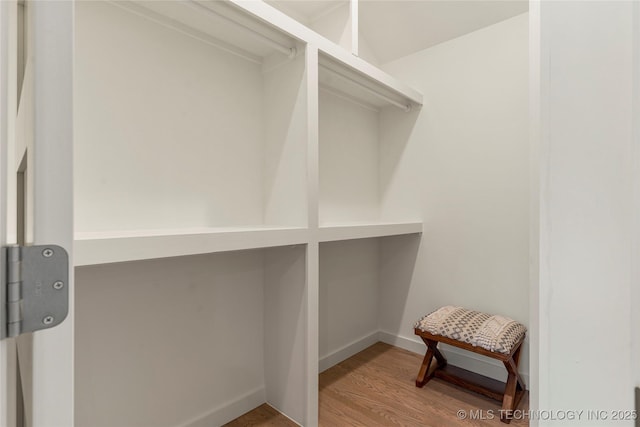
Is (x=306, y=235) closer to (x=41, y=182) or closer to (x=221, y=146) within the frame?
(x=221, y=146)

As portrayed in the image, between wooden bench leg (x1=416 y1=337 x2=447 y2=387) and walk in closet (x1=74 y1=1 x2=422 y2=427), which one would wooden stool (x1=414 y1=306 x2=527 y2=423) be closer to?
wooden bench leg (x1=416 y1=337 x2=447 y2=387)

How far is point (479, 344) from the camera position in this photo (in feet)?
5.28

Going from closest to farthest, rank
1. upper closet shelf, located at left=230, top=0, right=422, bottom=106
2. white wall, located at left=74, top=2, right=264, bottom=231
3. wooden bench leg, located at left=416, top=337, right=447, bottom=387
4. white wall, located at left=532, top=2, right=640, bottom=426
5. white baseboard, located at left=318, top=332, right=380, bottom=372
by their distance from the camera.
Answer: white wall, located at left=532, top=2, right=640, bottom=426
white wall, located at left=74, top=2, right=264, bottom=231
upper closet shelf, located at left=230, top=0, right=422, bottom=106
wooden bench leg, located at left=416, top=337, right=447, bottom=387
white baseboard, located at left=318, top=332, right=380, bottom=372

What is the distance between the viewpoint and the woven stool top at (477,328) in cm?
159

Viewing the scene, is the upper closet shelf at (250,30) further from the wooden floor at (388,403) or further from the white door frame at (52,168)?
the wooden floor at (388,403)

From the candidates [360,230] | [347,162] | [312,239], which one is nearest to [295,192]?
[312,239]

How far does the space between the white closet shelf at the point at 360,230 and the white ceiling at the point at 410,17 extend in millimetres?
1316

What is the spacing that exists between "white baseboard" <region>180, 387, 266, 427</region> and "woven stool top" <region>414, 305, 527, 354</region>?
1.00 meters

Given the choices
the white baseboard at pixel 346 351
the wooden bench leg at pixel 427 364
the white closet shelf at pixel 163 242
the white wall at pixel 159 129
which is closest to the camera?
the white closet shelf at pixel 163 242

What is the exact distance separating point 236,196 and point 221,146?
27 cm

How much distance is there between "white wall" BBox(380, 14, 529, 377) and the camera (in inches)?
74.7

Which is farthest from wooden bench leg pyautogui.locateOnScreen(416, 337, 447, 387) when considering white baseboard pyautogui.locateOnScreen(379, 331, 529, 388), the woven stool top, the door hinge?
the door hinge

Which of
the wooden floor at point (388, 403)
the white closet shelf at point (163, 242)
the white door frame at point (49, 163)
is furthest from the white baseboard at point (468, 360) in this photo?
the white door frame at point (49, 163)

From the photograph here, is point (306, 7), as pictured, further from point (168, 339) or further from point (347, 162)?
point (168, 339)
